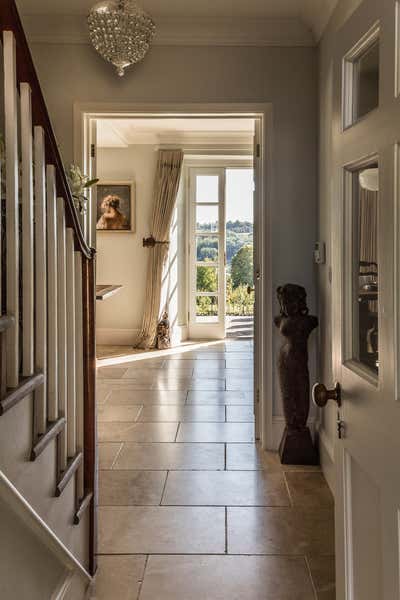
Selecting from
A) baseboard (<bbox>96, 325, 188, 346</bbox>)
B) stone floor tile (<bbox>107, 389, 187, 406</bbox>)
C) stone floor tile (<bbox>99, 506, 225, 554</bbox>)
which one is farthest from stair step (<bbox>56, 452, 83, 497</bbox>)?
baseboard (<bbox>96, 325, 188, 346</bbox>)

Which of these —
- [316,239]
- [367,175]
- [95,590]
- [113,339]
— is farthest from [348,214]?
[113,339]

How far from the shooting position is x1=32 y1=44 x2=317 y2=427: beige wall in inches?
142

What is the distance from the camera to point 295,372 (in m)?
3.48

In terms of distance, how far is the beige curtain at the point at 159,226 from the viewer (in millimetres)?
7805

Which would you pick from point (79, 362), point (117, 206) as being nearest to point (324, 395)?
point (79, 362)

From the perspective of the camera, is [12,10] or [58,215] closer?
[12,10]

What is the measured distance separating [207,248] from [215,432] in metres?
4.50

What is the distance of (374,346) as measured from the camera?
1.35m

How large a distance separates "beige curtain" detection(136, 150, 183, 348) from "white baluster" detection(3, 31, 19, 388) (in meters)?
6.29

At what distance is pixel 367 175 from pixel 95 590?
184cm

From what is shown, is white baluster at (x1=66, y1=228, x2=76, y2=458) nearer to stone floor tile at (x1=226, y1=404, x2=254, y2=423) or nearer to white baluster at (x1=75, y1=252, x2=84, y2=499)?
white baluster at (x1=75, y1=252, x2=84, y2=499)

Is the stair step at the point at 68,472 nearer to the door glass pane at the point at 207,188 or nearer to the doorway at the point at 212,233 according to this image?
the doorway at the point at 212,233

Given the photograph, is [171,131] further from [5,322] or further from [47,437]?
[5,322]

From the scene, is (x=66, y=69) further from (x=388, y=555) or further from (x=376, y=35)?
(x=388, y=555)
